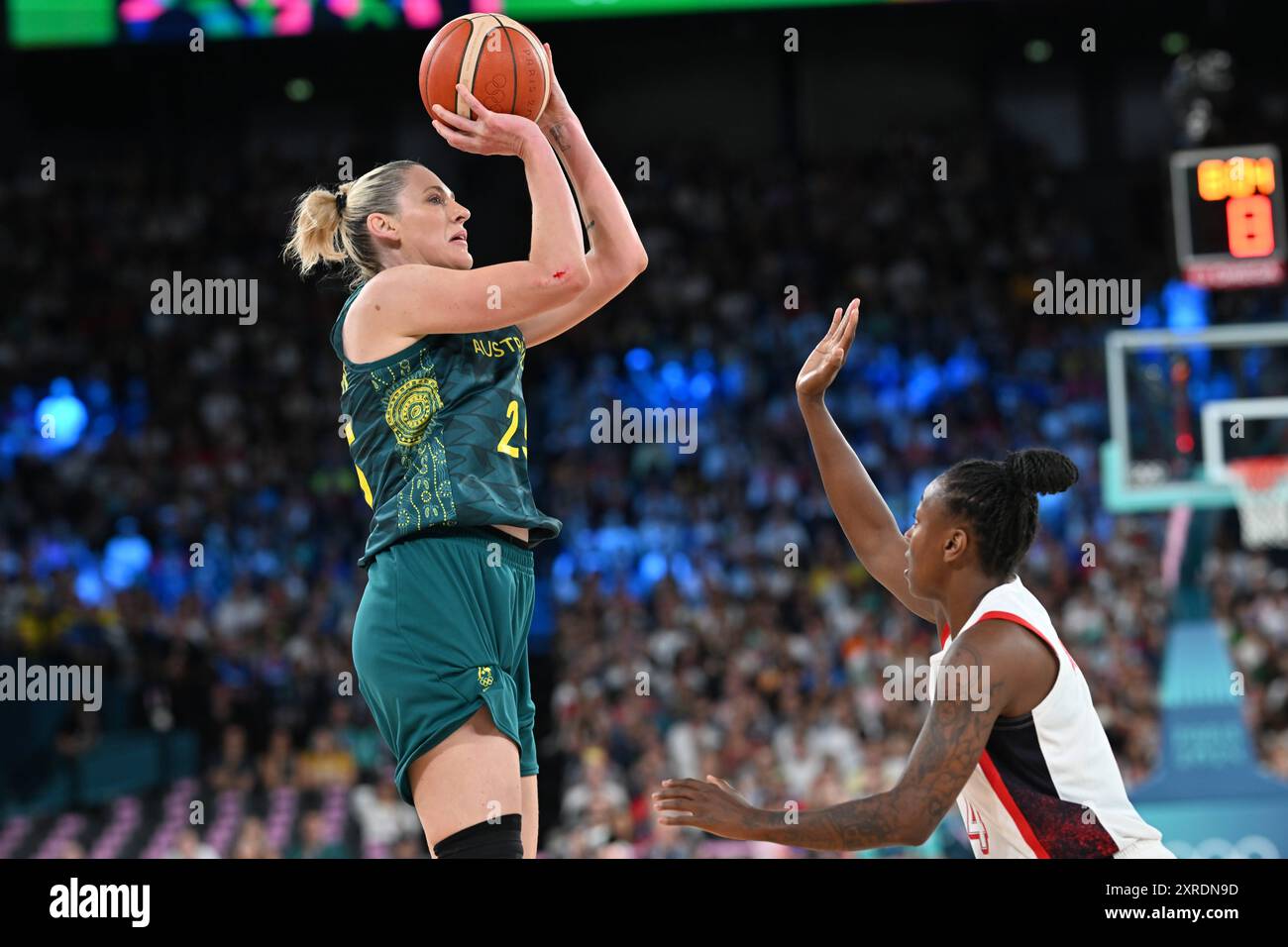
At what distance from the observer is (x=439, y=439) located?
327cm

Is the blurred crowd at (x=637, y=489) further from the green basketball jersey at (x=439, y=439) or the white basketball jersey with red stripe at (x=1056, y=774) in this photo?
the green basketball jersey at (x=439, y=439)

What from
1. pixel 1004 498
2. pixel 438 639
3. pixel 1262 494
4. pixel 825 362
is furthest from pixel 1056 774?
pixel 1262 494

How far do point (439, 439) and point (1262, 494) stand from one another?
8.29 metres

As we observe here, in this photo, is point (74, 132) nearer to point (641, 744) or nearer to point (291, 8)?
point (291, 8)

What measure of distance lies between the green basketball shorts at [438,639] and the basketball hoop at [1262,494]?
25.0 ft

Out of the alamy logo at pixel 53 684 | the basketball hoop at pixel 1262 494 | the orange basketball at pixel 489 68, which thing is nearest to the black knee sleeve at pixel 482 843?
the orange basketball at pixel 489 68

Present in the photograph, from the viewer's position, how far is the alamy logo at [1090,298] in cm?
1358

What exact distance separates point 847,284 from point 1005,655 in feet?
39.8

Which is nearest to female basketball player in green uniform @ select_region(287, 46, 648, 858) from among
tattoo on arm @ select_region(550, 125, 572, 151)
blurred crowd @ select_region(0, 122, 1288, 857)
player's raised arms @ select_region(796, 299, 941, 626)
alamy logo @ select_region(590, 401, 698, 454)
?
tattoo on arm @ select_region(550, 125, 572, 151)

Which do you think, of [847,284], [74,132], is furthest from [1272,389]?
[74,132]
